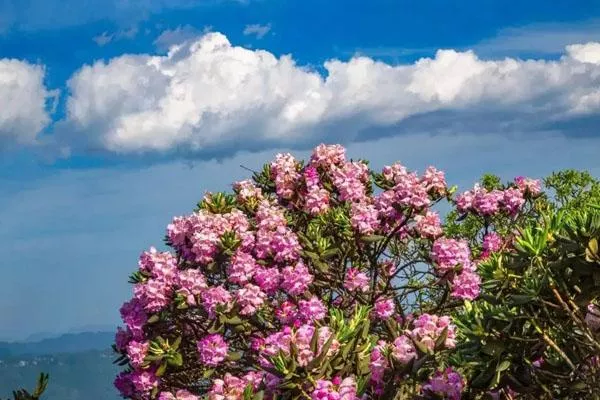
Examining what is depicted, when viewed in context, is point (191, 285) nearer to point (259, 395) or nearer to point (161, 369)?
point (161, 369)

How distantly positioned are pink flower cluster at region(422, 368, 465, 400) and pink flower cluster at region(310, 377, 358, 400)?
784 mm

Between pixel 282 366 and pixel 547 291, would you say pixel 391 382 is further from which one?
pixel 547 291

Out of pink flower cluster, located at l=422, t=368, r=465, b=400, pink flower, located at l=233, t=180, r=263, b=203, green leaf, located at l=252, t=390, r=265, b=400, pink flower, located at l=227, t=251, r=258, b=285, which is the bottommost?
pink flower cluster, located at l=422, t=368, r=465, b=400

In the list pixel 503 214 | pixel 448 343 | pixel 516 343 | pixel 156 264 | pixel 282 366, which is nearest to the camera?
pixel 516 343

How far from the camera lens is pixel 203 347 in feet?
39.0

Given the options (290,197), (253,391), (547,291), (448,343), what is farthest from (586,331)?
(290,197)

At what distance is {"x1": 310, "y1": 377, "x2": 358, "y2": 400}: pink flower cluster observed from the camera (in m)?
8.70

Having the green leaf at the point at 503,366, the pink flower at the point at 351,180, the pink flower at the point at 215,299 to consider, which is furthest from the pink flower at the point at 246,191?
the green leaf at the point at 503,366

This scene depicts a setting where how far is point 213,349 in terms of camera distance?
11844mm

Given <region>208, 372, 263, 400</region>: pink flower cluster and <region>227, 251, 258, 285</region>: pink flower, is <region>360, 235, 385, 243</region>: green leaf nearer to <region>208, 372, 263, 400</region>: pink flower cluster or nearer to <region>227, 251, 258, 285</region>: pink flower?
<region>227, 251, 258, 285</region>: pink flower

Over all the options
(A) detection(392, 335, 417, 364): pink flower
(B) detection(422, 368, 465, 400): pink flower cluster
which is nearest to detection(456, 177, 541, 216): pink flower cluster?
(A) detection(392, 335, 417, 364): pink flower

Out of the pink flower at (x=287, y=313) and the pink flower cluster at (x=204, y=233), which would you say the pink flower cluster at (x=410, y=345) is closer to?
the pink flower at (x=287, y=313)

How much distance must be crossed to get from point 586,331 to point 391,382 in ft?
7.96

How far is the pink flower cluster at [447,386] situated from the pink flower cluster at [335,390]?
0.78 metres
